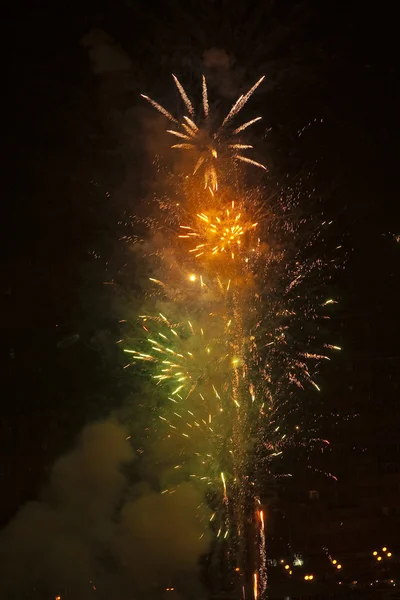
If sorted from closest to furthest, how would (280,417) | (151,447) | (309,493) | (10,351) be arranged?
(151,447)
(10,351)
(280,417)
(309,493)

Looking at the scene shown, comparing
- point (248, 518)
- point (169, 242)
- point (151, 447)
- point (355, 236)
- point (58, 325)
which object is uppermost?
point (355, 236)

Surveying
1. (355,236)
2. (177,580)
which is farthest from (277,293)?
(177,580)

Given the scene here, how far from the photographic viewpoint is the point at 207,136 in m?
5.13

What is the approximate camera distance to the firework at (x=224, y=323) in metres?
5.49

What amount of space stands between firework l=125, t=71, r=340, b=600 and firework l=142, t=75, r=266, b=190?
0.4 inches

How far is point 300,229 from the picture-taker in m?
6.53

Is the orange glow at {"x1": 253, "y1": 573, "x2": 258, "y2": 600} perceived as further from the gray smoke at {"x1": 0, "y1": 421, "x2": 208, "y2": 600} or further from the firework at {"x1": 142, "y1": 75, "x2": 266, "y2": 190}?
the firework at {"x1": 142, "y1": 75, "x2": 266, "y2": 190}

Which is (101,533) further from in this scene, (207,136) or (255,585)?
(207,136)

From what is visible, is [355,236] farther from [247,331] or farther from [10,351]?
[10,351]

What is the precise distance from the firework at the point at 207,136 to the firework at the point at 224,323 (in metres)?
0.01

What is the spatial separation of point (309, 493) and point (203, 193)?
8793mm

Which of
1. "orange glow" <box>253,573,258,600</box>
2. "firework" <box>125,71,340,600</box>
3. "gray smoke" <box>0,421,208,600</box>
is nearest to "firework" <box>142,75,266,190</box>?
"firework" <box>125,71,340,600</box>

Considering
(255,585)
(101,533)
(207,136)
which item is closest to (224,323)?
(207,136)

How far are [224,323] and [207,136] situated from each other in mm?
1938
